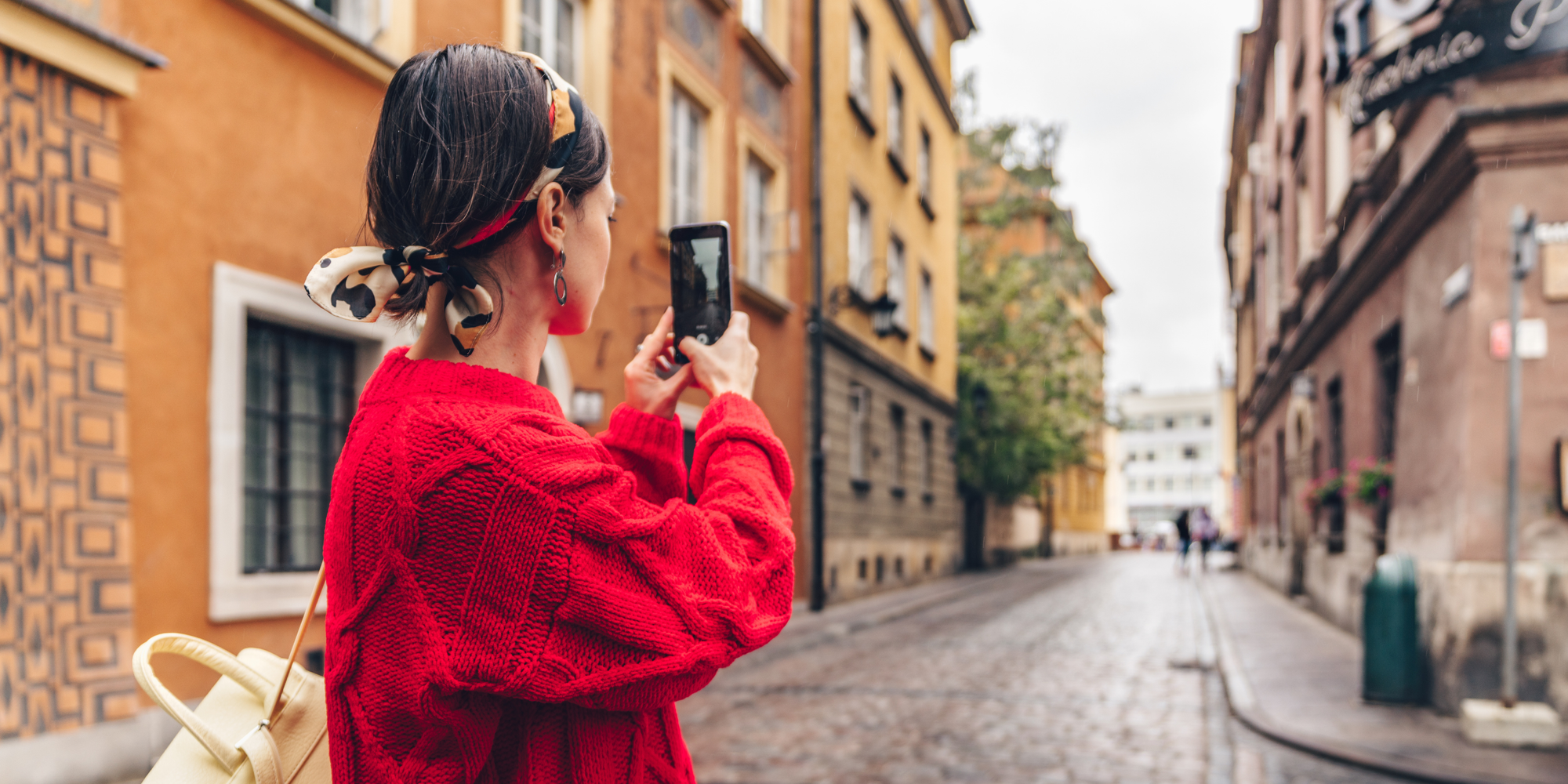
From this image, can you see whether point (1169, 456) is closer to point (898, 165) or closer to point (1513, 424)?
point (898, 165)

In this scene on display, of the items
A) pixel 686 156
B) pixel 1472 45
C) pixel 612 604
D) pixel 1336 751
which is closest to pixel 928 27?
pixel 686 156

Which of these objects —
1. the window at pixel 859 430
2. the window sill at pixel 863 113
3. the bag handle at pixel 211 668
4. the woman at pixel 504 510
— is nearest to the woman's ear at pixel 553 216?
the woman at pixel 504 510

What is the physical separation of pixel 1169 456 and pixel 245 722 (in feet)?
311

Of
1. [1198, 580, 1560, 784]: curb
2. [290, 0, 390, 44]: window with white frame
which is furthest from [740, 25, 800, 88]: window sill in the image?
[1198, 580, 1560, 784]: curb

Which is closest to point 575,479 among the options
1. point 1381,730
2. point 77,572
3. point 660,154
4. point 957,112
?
point 77,572

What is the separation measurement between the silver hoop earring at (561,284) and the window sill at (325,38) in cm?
593

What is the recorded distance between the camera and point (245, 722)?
1293 mm

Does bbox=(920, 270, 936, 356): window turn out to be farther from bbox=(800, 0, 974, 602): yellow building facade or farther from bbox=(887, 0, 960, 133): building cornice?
bbox=(887, 0, 960, 133): building cornice

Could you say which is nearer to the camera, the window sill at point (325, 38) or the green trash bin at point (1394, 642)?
the window sill at point (325, 38)

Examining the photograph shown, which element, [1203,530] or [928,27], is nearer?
[928,27]

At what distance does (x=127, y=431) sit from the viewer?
5680mm

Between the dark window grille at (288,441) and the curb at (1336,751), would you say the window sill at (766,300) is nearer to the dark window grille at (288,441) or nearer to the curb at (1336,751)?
A: the dark window grille at (288,441)

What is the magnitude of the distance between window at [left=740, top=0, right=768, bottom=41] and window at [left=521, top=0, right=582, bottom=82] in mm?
3929

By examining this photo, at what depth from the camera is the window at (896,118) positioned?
20.5 metres
